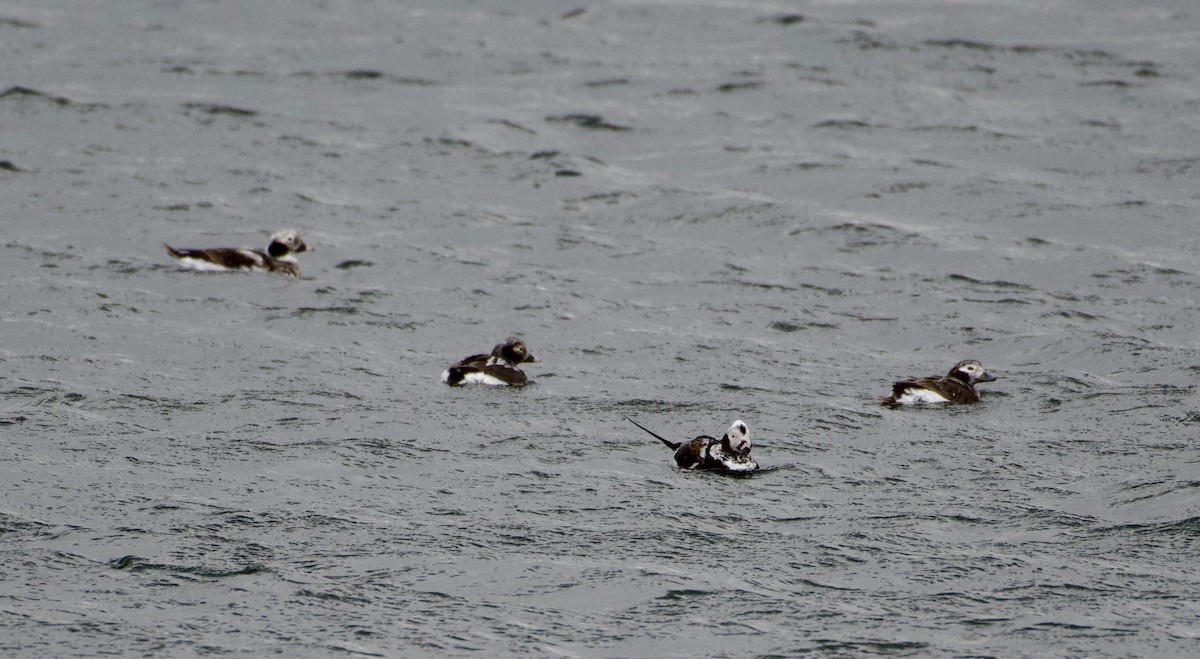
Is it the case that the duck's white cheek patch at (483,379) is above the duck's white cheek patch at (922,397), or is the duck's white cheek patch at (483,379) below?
below

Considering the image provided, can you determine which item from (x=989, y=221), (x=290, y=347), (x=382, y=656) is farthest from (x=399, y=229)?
(x=382, y=656)

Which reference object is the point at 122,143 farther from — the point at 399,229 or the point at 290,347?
the point at 290,347

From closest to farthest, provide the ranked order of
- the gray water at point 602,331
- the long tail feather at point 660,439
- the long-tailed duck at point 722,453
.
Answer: the gray water at point 602,331 < the long-tailed duck at point 722,453 < the long tail feather at point 660,439

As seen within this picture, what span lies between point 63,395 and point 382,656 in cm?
490

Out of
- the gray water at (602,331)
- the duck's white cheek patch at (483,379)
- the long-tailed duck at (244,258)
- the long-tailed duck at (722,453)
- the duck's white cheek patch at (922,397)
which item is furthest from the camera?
the long-tailed duck at (244,258)

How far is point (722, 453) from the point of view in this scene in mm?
10188

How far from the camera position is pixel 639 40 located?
91.7 feet

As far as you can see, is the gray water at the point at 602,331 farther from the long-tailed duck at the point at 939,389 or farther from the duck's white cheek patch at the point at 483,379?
the long-tailed duck at the point at 939,389

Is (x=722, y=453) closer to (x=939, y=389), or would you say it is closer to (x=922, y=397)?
Result: (x=922, y=397)

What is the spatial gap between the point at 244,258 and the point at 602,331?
12.2 feet

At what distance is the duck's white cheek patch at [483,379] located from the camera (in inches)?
482

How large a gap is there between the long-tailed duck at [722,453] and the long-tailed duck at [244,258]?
6.38 meters

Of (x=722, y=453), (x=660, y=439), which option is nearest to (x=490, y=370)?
(x=660, y=439)

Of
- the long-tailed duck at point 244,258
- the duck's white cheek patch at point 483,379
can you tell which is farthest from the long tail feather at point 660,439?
the long-tailed duck at point 244,258
